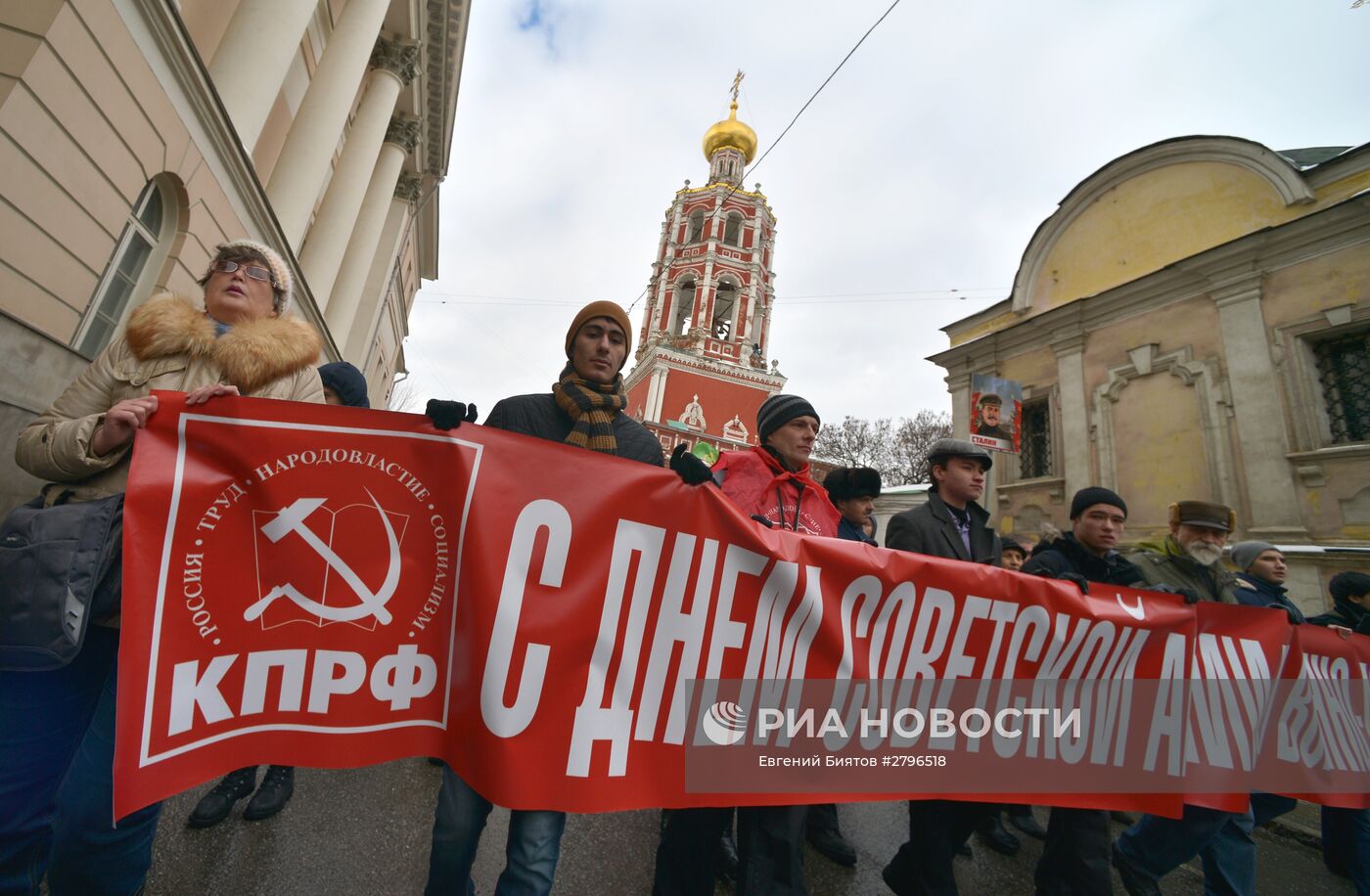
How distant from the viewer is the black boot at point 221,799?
105 inches

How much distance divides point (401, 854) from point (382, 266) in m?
19.0

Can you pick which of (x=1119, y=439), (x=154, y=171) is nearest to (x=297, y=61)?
(x=154, y=171)

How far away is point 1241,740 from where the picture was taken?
9.35 feet

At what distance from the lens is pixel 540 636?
186 cm

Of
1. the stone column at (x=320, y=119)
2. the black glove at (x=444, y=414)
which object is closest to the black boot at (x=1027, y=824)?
the black glove at (x=444, y=414)

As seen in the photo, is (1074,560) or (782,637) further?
(1074,560)

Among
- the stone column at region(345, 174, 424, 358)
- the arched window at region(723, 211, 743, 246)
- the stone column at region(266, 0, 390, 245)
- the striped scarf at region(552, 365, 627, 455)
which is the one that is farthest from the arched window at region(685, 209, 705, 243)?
the striped scarf at region(552, 365, 627, 455)

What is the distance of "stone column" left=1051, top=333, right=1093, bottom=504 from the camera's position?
1125 centimetres

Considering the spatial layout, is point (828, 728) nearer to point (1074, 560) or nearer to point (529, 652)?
point (529, 652)

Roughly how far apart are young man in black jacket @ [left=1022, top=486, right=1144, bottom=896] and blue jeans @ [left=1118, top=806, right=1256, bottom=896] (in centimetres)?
28

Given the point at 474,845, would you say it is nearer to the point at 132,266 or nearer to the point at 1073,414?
the point at 132,266

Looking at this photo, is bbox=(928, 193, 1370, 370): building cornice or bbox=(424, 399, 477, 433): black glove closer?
bbox=(424, 399, 477, 433): black glove

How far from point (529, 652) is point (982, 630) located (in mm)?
2018

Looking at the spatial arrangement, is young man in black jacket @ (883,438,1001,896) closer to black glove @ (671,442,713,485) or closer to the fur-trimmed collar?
black glove @ (671,442,713,485)
